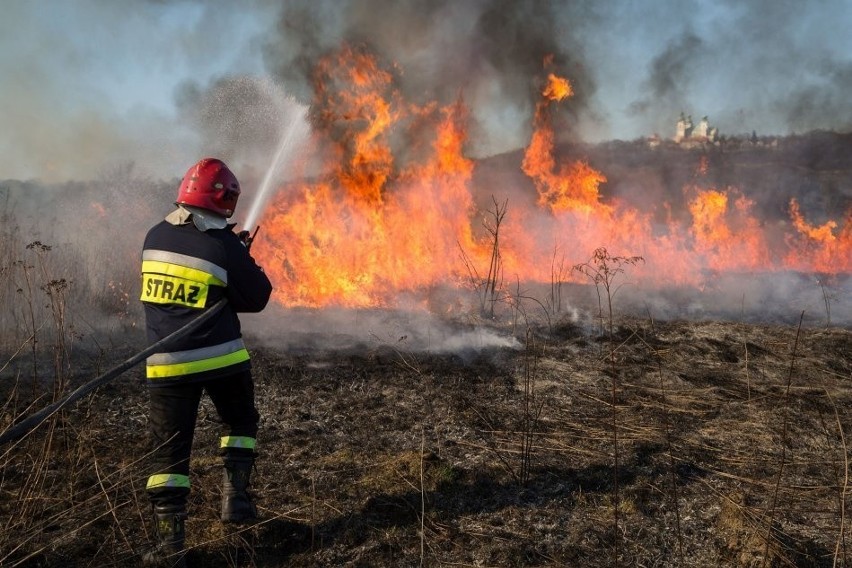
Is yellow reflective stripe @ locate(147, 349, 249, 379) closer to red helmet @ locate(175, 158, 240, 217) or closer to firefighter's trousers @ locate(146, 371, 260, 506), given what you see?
firefighter's trousers @ locate(146, 371, 260, 506)

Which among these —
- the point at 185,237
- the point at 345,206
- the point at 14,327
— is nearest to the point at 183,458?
the point at 185,237

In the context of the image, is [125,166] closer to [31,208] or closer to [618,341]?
[31,208]

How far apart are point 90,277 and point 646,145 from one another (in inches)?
1407

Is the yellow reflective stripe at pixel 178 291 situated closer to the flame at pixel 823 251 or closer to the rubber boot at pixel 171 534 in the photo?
the rubber boot at pixel 171 534

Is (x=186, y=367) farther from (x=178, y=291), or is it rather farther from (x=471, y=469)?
(x=471, y=469)

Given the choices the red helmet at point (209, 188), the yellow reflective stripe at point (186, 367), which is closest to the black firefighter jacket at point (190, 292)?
the yellow reflective stripe at point (186, 367)

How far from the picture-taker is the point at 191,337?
10.0ft

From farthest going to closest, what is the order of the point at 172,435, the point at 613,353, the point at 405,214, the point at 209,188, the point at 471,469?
the point at 405,214 < the point at 613,353 < the point at 471,469 < the point at 209,188 < the point at 172,435

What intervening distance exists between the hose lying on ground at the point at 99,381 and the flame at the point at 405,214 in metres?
6.95

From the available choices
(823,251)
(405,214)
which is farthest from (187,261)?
(823,251)

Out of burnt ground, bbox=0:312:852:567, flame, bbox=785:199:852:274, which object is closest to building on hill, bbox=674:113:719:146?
flame, bbox=785:199:852:274

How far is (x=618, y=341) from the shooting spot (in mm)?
8141

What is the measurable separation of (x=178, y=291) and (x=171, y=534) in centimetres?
127

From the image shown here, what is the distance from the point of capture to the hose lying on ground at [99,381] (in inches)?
81.7
